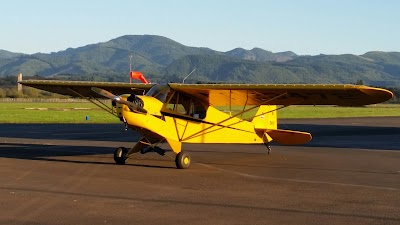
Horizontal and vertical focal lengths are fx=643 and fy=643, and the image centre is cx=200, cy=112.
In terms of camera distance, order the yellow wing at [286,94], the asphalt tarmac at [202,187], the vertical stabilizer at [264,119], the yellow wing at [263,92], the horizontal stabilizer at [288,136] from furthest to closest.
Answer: the horizontal stabilizer at [288,136] → the vertical stabilizer at [264,119] → the yellow wing at [263,92] → the yellow wing at [286,94] → the asphalt tarmac at [202,187]

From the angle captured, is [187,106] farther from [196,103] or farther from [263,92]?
[263,92]

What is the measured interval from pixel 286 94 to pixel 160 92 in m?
3.36

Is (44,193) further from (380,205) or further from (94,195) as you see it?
(380,205)

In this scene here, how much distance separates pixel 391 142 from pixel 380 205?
17386 millimetres

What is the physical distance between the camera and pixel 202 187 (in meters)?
12.8

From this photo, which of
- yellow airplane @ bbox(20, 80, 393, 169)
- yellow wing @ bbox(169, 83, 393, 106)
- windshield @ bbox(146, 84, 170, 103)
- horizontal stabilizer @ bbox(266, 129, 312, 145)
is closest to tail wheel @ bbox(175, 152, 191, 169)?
yellow airplane @ bbox(20, 80, 393, 169)

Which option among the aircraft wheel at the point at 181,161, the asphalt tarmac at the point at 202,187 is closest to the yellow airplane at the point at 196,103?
the aircraft wheel at the point at 181,161

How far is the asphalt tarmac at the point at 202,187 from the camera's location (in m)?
9.52

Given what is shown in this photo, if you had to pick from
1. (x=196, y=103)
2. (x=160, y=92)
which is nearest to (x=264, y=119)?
(x=196, y=103)

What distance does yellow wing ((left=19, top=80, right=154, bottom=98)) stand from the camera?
61.9ft

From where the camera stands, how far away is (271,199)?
446 inches

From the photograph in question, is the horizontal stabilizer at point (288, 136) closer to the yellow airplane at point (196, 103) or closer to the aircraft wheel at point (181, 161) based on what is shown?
the yellow airplane at point (196, 103)

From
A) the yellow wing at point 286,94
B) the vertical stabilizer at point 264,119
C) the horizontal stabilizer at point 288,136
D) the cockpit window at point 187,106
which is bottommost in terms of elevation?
the horizontal stabilizer at point 288,136

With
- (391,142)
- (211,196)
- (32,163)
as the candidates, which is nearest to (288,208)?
(211,196)
